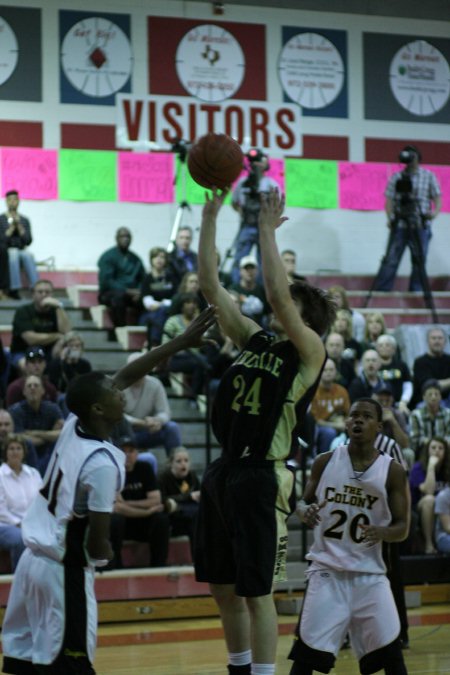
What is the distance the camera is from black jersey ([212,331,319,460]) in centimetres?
503

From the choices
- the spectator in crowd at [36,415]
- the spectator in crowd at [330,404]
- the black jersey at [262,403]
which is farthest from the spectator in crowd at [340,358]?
the black jersey at [262,403]

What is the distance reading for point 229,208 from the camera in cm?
1658

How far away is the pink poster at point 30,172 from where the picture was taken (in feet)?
51.0

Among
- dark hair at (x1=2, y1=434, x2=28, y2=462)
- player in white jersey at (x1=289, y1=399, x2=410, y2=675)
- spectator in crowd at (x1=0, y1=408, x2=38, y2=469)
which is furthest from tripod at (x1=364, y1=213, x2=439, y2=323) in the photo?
player in white jersey at (x1=289, y1=399, x2=410, y2=675)

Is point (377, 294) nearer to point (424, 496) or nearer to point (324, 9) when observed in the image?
point (324, 9)

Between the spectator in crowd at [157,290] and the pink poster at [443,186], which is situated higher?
the pink poster at [443,186]

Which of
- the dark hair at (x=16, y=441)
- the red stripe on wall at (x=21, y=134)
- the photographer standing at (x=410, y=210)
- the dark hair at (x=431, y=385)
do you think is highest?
the red stripe on wall at (x=21, y=134)

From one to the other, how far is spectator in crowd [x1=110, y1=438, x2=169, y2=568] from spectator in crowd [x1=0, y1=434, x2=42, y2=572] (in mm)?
683

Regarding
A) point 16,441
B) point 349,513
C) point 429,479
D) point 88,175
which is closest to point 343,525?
point 349,513

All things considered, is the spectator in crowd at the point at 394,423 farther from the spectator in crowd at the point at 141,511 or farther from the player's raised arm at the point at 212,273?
the player's raised arm at the point at 212,273

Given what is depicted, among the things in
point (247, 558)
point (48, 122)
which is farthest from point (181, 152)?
point (247, 558)

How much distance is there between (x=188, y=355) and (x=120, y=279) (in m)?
2.18

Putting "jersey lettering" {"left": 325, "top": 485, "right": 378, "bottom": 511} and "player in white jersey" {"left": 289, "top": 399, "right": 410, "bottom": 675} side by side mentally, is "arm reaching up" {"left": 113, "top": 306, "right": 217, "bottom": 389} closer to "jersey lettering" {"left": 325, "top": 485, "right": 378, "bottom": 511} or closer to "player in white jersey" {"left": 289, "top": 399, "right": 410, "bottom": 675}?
"player in white jersey" {"left": 289, "top": 399, "right": 410, "bottom": 675}

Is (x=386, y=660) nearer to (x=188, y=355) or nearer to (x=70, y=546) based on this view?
(x=70, y=546)
